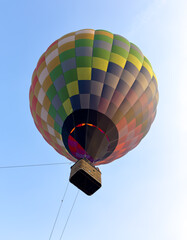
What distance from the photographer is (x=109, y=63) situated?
909 cm

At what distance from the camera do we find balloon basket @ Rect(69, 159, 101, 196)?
759 centimetres

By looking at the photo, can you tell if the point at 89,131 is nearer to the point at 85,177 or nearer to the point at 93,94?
the point at 93,94

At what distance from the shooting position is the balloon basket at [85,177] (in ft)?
24.9

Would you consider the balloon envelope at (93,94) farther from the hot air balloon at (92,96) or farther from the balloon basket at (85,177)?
the balloon basket at (85,177)

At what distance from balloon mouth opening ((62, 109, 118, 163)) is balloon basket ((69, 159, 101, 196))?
86cm

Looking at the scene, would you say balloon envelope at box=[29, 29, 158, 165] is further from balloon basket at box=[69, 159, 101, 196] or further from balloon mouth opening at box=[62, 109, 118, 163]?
balloon basket at box=[69, 159, 101, 196]

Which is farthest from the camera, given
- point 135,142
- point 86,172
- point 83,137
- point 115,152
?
point 135,142

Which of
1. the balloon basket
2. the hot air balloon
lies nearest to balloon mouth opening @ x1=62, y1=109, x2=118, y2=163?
the hot air balloon

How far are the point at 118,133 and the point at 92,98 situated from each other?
1.63 metres

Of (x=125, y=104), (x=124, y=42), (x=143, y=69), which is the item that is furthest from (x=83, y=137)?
(x=124, y=42)

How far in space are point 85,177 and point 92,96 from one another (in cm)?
286

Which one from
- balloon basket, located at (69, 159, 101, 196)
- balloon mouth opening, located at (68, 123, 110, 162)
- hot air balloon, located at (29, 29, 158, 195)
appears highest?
hot air balloon, located at (29, 29, 158, 195)

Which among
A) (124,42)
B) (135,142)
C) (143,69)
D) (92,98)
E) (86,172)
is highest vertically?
(124,42)

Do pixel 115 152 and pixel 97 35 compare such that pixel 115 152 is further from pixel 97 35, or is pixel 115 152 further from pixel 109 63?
pixel 97 35
